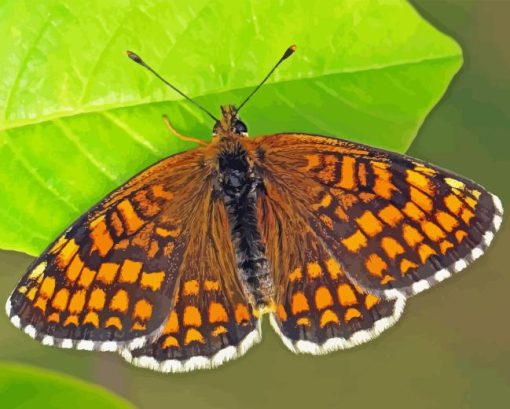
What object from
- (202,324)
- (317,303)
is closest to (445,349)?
(317,303)

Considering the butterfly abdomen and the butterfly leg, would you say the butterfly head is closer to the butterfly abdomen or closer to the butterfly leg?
the butterfly leg

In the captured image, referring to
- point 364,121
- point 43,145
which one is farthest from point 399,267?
point 43,145

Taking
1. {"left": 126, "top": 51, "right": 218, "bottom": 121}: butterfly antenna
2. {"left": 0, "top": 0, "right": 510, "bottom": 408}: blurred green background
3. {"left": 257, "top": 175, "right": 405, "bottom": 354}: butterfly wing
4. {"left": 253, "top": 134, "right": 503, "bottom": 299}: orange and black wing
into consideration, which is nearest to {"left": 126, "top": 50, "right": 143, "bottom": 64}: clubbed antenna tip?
{"left": 126, "top": 51, "right": 218, "bottom": 121}: butterfly antenna

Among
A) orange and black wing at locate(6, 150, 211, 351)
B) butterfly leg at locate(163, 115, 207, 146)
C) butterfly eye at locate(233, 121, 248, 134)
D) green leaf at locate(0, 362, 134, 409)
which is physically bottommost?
green leaf at locate(0, 362, 134, 409)

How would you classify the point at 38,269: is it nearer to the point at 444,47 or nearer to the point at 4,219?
the point at 4,219

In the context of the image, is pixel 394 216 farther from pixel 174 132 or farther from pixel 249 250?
pixel 174 132

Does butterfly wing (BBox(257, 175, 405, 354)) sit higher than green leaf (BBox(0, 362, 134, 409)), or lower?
higher
